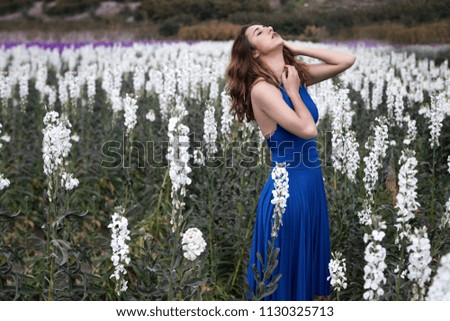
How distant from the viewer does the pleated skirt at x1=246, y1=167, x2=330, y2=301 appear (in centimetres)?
291

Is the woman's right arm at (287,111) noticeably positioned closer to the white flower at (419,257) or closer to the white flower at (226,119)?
the white flower at (419,257)

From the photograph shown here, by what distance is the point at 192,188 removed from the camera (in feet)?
15.9

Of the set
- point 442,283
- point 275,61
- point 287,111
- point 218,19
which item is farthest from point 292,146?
point 218,19

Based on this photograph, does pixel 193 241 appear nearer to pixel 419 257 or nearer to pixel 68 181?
pixel 419 257

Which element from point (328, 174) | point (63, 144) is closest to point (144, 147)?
point (328, 174)

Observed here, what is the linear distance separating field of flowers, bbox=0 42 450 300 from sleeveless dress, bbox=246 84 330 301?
8.7 inches

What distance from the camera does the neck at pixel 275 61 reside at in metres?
2.87

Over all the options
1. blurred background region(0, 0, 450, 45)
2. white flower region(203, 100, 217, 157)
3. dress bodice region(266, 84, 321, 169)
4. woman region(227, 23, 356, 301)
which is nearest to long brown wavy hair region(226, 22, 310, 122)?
woman region(227, 23, 356, 301)

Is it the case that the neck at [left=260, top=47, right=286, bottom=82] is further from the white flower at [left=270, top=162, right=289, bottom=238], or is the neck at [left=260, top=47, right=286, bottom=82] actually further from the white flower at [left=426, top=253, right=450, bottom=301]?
the white flower at [left=426, top=253, right=450, bottom=301]

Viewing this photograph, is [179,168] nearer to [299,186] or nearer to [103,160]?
[299,186]

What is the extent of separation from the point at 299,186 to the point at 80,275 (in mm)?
1104

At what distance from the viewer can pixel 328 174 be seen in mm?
4430

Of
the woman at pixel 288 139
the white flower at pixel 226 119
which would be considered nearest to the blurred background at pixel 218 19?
the white flower at pixel 226 119

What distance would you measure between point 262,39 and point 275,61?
12 cm
